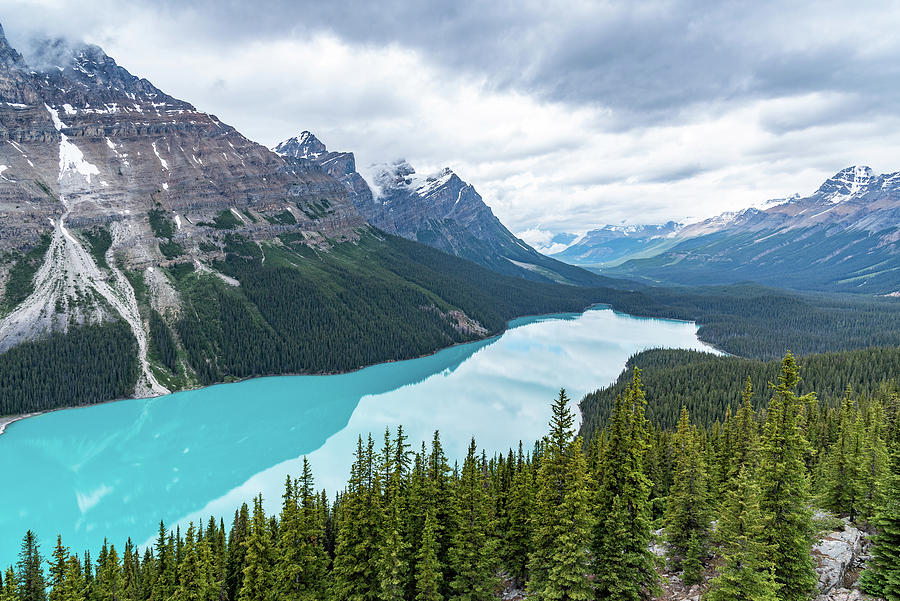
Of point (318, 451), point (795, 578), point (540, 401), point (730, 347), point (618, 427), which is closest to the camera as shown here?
point (795, 578)

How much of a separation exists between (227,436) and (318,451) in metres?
21.9

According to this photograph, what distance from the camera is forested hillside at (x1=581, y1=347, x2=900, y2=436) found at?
95938 millimetres

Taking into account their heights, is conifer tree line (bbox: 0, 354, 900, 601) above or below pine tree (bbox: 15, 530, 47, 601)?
above

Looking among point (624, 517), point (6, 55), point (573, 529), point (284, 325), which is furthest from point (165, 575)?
point (6, 55)

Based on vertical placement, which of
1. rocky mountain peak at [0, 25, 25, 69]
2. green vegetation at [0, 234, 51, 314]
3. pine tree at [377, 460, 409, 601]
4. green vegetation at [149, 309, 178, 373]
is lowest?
pine tree at [377, 460, 409, 601]

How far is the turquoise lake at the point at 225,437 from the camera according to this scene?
68.9 m

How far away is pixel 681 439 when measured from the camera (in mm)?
42938

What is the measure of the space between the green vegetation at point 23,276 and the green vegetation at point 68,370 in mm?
20231

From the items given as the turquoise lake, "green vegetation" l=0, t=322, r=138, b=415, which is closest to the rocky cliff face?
"green vegetation" l=0, t=322, r=138, b=415

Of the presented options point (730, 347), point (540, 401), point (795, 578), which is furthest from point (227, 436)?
point (730, 347)

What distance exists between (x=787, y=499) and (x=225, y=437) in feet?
317

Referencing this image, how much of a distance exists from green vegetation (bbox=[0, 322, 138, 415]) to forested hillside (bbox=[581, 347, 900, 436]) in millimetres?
111381

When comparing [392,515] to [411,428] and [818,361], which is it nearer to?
[411,428]

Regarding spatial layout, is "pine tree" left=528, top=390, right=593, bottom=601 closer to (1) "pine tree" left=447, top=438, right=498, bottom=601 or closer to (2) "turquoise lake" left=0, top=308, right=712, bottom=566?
(1) "pine tree" left=447, top=438, right=498, bottom=601
